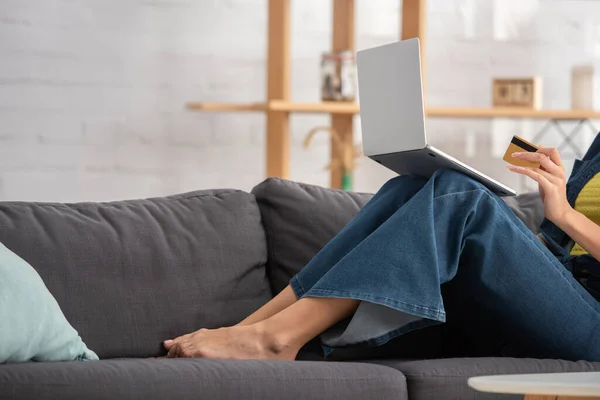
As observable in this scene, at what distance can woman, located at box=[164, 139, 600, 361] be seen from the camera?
160 centimetres

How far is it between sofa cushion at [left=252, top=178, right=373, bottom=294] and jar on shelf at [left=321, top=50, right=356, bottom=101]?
103 centimetres

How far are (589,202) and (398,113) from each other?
0.51m

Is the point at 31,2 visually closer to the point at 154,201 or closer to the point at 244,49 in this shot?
the point at 244,49

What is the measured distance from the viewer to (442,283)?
1.66 meters

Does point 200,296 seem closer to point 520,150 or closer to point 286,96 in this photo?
point 520,150

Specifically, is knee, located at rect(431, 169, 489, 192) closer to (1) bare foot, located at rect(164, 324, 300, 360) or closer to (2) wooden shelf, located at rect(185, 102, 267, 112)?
(1) bare foot, located at rect(164, 324, 300, 360)

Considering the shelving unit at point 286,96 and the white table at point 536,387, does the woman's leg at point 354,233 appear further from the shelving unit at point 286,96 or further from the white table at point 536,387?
the shelving unit at point 286,96

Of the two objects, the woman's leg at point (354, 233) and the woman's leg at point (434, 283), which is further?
the woman's leg at point (354, 233)

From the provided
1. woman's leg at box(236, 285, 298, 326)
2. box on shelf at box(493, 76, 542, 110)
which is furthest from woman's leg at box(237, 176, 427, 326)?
box on shelf at box(493, 76, 542, 110)

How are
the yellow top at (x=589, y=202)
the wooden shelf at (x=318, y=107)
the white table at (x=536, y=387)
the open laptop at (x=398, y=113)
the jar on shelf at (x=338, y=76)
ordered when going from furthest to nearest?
the jar on shelf at (x=338, y=76) < the wooden shelf at (x=318, y=107) < the yellow top at (x=589, y=202) < the open laptop at (x=398, y=113) < the white table at (x=536, y=387)

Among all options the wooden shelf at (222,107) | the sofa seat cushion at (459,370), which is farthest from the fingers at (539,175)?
the wooden shelf at (222,107)

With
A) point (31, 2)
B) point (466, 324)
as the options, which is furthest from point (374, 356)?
point (31, 2)

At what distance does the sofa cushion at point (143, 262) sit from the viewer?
182cm

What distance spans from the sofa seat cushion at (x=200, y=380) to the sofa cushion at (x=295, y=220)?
494mm
